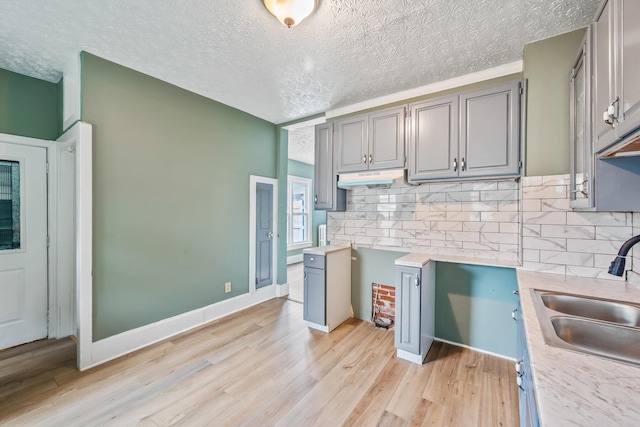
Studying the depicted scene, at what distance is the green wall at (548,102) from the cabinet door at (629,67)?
3.68 ft

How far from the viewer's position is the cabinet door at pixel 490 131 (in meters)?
2.11

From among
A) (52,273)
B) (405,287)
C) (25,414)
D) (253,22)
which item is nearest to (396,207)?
(405,287)

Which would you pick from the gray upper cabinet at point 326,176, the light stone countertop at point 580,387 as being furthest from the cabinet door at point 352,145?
the light stone countertop at point 580,387

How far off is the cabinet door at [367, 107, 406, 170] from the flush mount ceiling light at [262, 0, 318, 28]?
134cm

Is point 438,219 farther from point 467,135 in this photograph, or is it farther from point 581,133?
point 581,133

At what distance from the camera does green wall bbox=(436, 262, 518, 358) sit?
2.33m

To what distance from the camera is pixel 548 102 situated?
199 centimetres

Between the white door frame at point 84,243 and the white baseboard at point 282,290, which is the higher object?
the white door frame at point 84,243

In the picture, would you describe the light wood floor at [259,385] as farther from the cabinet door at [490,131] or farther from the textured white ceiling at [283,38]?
the textured white ceiling at [283,38]

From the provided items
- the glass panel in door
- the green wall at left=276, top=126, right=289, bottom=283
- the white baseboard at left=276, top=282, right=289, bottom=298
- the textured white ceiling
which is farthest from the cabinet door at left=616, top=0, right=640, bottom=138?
the glass panel in door

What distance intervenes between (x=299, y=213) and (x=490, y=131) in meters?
4.92

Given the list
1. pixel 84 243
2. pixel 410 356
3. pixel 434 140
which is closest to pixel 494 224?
pixel 434 140

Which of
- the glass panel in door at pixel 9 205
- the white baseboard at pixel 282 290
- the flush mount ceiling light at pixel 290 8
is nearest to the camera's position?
the flush mount ceiling light at pixel 290 8

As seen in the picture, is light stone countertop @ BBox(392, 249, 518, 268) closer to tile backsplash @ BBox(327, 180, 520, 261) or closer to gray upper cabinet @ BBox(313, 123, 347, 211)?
tile backsplash @ BBox(327, 180, 520, 261)
